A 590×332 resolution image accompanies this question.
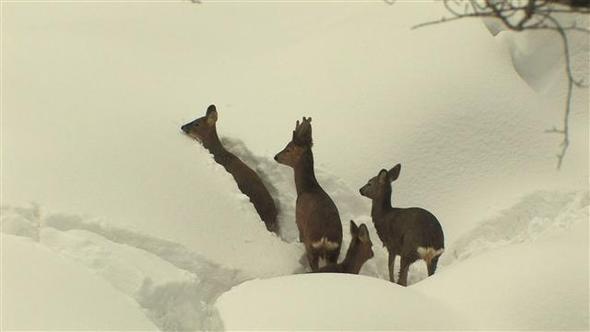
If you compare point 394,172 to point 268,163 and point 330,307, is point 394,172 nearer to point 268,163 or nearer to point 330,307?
point 268,163

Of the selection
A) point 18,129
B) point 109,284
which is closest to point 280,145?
point 18,129

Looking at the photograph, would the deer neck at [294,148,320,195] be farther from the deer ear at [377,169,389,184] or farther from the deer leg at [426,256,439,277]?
the deer leg at [426,256,439,277]

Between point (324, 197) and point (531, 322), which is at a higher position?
point (324, 197)

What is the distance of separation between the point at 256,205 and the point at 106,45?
7.76 ft

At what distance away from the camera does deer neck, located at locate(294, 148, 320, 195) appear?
5.33m

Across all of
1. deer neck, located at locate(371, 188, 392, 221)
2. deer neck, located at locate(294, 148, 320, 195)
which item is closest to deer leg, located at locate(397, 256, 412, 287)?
deer neck, located at locate(371, 188, 392, 221)

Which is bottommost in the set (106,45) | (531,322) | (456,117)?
(531,322)

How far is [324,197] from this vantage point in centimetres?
521

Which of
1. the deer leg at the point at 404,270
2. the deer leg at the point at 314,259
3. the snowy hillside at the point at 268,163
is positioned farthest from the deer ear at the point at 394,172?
the deer leg at the point at 314,259

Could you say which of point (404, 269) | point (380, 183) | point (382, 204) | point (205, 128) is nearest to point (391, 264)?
point (404, 269)

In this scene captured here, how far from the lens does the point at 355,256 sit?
4973 mm

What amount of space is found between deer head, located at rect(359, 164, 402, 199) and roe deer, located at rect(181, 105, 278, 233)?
596 millimetres

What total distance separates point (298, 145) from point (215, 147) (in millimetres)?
584

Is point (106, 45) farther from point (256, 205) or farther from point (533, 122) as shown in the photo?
point (533, 122)
